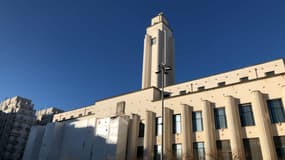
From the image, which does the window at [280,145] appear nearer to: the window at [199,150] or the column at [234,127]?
the column at [234,127]

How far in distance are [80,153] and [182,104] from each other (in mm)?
20130

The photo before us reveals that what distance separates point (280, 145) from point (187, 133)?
1092cm

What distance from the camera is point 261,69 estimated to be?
33406 mm

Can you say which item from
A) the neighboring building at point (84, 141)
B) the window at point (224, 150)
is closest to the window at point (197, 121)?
the window at point (224, 150)

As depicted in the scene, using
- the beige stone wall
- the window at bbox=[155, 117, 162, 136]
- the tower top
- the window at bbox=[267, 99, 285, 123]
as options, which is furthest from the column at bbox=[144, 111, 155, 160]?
the tower top

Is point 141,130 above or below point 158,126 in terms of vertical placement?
below

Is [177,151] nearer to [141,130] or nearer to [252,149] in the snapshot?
[141,130]

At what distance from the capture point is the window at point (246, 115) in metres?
26.8

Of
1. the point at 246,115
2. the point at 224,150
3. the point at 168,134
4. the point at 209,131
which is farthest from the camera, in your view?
the point at 168,134

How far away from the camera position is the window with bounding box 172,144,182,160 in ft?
98.5

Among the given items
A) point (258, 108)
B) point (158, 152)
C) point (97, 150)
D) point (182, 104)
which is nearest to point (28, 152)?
point (97, 150)

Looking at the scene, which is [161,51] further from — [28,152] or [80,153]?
[28,152]

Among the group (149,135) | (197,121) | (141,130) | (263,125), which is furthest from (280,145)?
(141,130)

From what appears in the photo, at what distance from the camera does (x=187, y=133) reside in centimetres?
2995
